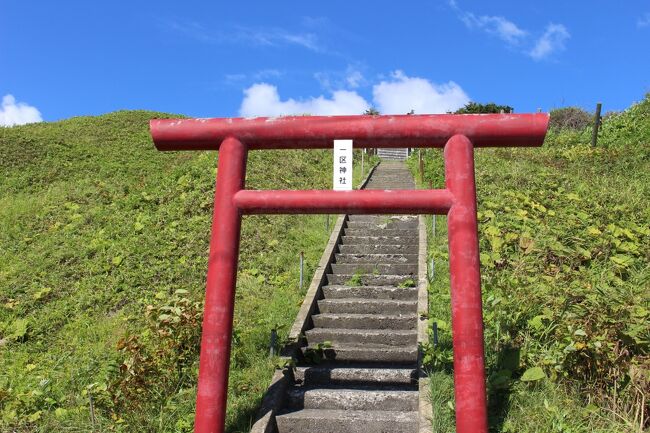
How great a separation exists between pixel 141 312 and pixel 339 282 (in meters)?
3.30

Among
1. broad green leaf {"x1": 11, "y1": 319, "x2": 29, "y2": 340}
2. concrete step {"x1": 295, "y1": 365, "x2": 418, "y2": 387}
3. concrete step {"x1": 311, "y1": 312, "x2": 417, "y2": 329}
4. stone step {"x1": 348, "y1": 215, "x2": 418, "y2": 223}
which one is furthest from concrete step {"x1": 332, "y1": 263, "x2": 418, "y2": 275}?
broad green leaf {"x1": 11, "y1": 319, "x2": 29, "y2": 340}

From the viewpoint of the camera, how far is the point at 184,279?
944 centimetres

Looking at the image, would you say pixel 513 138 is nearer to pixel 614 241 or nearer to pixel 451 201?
pixel 451 201

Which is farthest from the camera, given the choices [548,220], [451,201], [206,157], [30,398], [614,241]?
[206,157]

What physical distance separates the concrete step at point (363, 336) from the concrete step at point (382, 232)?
380cm

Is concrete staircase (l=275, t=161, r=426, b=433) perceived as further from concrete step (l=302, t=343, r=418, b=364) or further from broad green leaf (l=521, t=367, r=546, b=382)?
broad green leaf (l=521, t=367, r=546, b=382)

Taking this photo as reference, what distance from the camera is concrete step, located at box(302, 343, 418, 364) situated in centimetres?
703

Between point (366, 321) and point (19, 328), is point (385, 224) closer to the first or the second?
point (366, 321)

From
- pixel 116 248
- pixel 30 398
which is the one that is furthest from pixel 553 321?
pixel 116 248

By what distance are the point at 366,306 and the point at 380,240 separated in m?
2.83

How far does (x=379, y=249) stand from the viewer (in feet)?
34.2

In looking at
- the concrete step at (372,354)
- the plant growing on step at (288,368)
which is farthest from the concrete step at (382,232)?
the plant growing on step at (288,368)

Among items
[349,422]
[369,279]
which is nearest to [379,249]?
[369,279]

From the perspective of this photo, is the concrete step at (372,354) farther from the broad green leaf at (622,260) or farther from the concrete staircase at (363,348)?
the broad green leaf at (622,260)
